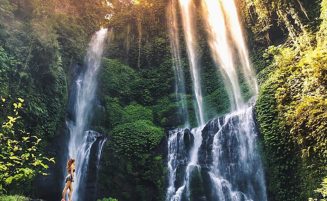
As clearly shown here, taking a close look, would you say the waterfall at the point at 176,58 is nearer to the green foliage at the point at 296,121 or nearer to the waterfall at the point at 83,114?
the waterfall at the point at 83,114

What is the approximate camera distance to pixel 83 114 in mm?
17656

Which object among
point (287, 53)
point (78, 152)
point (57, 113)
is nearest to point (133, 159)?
point (78, 152)

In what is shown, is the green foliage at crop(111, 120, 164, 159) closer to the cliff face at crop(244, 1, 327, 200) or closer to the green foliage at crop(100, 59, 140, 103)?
the green foliage at crop(100, 59, 140, 103)

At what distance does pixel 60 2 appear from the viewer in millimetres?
19906

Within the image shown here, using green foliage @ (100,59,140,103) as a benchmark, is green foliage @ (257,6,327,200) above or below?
below

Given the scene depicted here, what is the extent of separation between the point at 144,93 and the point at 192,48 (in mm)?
4542

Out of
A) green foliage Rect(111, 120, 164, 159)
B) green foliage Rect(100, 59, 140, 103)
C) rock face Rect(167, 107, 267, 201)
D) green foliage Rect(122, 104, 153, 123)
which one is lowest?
rock face Rect(167, 107, 267, 201)

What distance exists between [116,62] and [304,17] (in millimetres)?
11922

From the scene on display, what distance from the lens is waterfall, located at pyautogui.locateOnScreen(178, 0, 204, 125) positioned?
19127mm

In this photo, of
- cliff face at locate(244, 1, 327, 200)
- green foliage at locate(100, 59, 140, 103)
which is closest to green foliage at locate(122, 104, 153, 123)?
green foliage at locate(100, 59, 140, 103)

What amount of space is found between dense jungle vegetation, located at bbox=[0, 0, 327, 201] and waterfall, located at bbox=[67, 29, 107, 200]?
0.56 m

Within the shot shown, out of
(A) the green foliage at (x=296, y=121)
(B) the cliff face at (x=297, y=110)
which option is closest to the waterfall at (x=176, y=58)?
(B) the cliff face at (x=297, y=110)

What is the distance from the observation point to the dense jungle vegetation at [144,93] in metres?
11.7

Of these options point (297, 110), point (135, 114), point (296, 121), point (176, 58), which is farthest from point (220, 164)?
point (176, 58)
